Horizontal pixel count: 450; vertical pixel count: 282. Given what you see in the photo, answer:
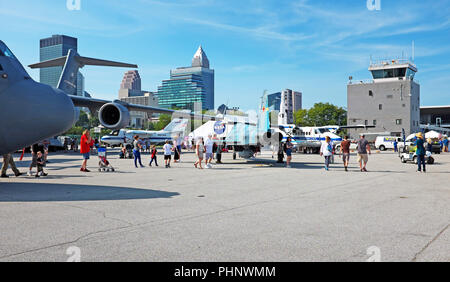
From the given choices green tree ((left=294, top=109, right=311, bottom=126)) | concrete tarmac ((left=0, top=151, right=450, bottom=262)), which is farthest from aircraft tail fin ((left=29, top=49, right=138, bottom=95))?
green tree ((left=294, top=109, right=311, bottom=126))

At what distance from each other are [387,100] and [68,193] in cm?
7050

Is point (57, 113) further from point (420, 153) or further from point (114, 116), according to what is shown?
point (420, 153)

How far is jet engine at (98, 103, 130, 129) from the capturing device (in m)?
20.1

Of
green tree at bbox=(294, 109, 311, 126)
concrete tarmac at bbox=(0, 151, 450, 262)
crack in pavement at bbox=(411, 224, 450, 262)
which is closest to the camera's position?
crack in pavement at bbox=(411, 224, 450, 262)

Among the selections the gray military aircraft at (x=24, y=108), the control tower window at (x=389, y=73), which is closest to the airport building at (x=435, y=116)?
the control tower window at (x=389, y=73)

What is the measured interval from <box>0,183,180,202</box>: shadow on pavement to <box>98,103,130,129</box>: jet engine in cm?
978

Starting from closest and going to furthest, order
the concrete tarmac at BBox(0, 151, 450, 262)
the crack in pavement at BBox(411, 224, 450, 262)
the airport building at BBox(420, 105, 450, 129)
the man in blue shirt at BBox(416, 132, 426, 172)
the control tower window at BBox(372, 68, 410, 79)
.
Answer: the crack in pavement at BBox(411, 224, 450, 262), the concrete tarmac at BBox(0, 151, 450, 262), the man in blue shirt at BBox(416, 132, 426, 172), the control tower window at BBox(372, 68, 410, 79), the airport building at BBox(420, 105, 450, 129)

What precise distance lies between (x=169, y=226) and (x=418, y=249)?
3412 mm

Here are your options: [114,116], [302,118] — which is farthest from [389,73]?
[114,116]

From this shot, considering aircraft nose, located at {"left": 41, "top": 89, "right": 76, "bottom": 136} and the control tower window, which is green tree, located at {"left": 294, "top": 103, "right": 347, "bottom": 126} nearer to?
the control tower window

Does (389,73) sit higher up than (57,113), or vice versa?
(389,73)

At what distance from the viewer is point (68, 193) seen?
8844 mm

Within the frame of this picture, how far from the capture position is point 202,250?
4.21 metres
